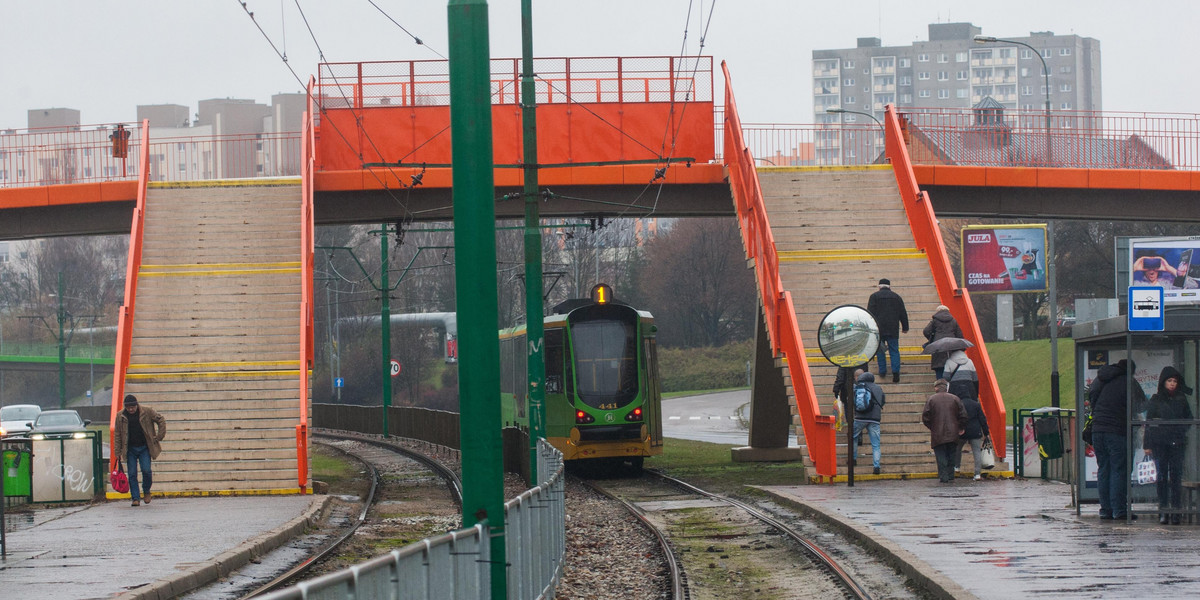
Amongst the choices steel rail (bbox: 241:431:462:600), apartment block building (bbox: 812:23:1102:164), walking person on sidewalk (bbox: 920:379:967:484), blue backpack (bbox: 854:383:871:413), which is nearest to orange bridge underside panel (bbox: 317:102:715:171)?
steel rail (bbox: 241:431:462:600)

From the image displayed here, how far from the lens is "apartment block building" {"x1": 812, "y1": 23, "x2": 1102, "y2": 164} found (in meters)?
180

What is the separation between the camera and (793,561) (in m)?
13.4

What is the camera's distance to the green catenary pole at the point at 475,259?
8.19 meters

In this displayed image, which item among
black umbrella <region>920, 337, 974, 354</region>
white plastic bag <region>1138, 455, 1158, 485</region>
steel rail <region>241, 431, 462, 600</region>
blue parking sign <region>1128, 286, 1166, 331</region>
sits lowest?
steel rail <region>241, 431, 462, 600</region>

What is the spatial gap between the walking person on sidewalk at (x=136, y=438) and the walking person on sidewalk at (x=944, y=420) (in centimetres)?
1053

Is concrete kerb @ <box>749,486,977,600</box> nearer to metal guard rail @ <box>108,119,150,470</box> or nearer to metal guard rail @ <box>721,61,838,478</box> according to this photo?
metal guard rail @ <box>721,61,838,478</box>

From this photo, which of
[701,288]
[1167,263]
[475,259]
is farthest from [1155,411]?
[701,288]

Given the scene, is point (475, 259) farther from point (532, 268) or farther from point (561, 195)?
point (561, 195)

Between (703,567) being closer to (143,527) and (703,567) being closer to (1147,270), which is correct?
(143,527)

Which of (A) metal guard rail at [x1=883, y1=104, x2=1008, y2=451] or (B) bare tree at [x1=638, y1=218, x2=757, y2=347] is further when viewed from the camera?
(B) bare tree at [x1=638, y1=218, x2=757, y2=347]

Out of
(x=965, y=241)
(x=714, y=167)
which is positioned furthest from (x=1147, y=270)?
(x=714, y=167)

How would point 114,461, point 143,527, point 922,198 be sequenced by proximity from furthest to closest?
1. point 922,198
2. point 114,461
3. point 143,527

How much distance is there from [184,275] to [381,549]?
11.5 metres

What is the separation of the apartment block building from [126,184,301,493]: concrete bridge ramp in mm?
156553
